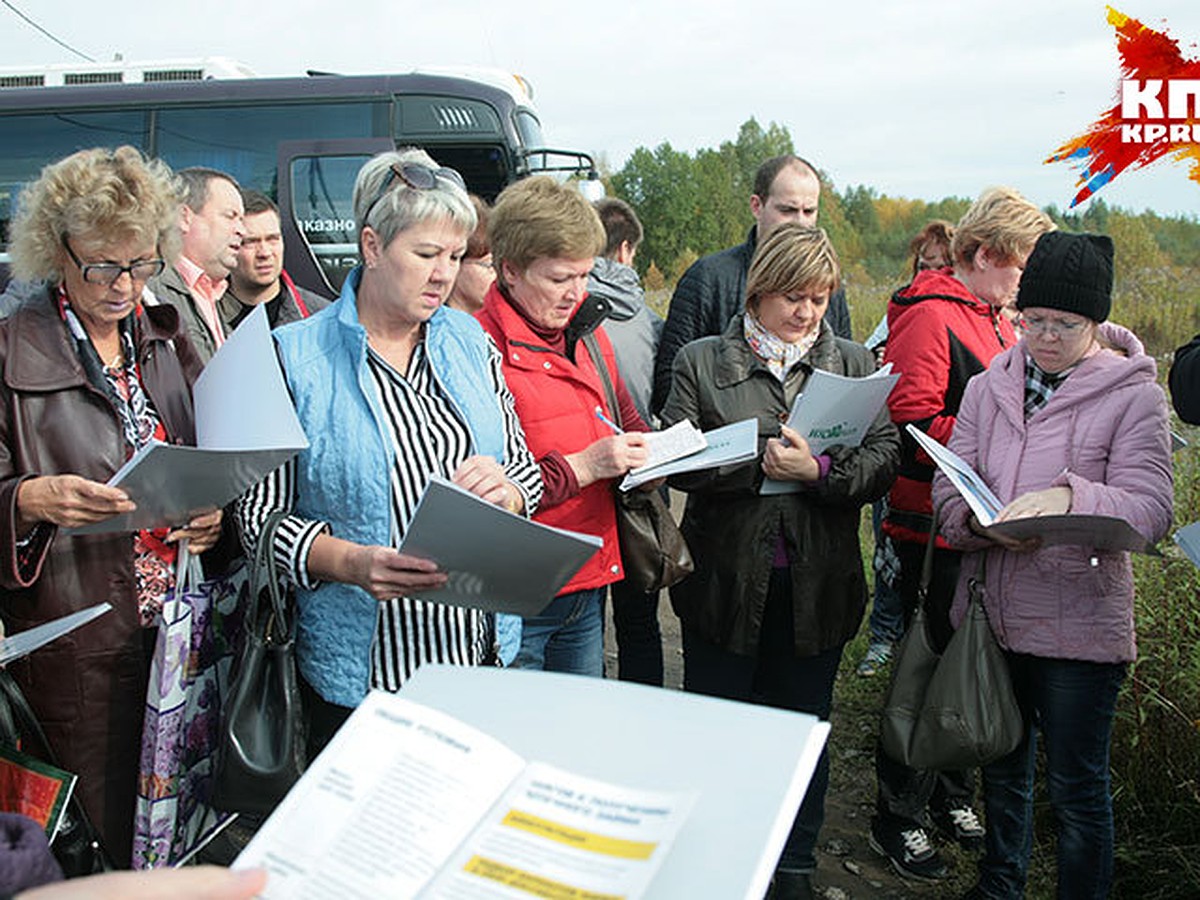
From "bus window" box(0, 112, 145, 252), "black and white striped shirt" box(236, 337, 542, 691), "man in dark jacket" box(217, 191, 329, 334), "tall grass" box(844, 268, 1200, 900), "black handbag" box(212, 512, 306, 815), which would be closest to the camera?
"black handbag" box(212, 512, 306, 815)

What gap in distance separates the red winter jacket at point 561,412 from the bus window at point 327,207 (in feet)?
25.0

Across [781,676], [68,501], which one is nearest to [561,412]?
[781,676]

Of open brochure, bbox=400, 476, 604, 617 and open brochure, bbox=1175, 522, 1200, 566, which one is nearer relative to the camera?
open brochure, bbox=400, 476, 604, 617

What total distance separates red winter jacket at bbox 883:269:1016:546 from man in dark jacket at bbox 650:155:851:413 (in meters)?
0.40

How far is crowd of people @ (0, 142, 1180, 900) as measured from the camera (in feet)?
7.11

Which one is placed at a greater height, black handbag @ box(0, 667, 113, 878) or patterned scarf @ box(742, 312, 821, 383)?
patterned scarf @ box(742, 312, 821, 383)

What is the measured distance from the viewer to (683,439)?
8.80 feet

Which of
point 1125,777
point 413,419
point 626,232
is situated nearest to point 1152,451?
point 1125,777

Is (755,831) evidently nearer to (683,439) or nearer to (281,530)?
(281,530)

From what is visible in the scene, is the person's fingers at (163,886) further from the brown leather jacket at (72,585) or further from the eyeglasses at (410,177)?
the eyeglasses at (410,177)


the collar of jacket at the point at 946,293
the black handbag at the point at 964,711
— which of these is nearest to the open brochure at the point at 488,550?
the black handbag at the point at 964,711

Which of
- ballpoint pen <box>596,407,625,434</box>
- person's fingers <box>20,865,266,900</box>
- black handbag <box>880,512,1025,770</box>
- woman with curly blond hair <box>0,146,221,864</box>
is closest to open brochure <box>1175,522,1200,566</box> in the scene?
black handbag <box>880,512,1025,770</box>

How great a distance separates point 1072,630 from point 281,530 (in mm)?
1860

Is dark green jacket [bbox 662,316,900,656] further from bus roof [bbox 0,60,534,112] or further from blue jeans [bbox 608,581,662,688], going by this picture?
bus roof [bbox 0,60,534,112]
